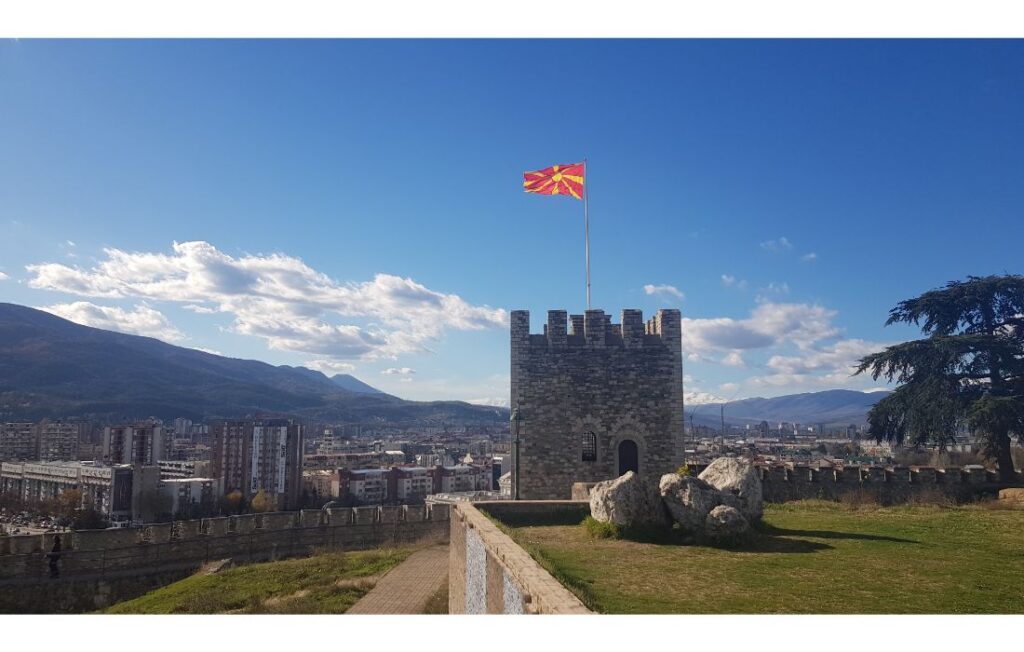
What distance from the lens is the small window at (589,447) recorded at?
18484mm

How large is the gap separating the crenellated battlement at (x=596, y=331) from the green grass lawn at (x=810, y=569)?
24.8 feet

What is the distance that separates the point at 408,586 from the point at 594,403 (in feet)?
22.6

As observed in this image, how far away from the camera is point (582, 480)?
18.3m

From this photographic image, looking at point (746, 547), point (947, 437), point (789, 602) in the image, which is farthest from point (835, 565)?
point (947, 437)

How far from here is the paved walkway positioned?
531 inches

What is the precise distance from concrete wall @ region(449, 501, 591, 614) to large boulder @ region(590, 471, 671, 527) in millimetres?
1825

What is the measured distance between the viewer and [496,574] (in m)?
7.55

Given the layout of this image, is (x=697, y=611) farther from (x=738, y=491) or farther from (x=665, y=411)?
(x=665, y=411)

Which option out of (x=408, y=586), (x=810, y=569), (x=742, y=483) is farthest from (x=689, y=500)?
(x=408, y=586)

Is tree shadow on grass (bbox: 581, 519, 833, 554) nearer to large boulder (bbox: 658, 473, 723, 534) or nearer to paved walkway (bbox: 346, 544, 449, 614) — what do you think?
large boulder (bbox: 658, 473, 723, 534)

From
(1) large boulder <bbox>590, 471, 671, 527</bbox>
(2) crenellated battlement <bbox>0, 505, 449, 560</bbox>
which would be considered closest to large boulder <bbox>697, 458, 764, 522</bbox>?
(1) large boulder <bbox>590, 471, 671, 527</bbox>

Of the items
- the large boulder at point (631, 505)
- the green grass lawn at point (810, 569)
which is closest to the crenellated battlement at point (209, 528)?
the green grass lawn at point (810, 569)

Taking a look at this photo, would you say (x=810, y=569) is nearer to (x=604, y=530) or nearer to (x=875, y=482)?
(x=604, y=530)

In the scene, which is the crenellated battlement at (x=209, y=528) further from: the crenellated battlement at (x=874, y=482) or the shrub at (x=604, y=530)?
the shrub at (x=604, y=530)
